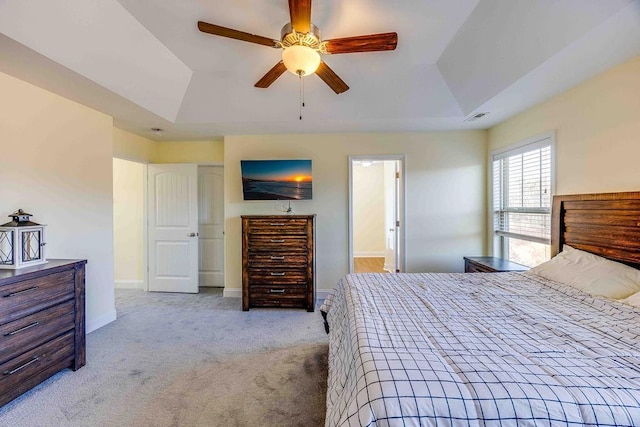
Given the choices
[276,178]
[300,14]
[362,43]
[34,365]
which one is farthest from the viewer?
[276,178]

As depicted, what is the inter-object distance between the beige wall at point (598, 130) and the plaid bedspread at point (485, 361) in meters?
1.10

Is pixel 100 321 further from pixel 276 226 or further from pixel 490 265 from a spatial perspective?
pixel 490 265

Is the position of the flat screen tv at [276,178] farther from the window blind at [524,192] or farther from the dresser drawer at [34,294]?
the window blind at [524,192]

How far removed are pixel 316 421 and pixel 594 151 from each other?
→ 10.1 ft

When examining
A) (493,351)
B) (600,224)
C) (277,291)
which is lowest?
(277,291)

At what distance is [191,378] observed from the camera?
2264mm

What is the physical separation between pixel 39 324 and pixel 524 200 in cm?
479

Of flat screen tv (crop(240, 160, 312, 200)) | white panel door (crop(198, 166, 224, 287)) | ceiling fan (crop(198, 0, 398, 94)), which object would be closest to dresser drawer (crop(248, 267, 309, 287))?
flat screen tv (crop(240, 160, 312, 200))

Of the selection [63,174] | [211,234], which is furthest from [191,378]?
Result: [211,234]

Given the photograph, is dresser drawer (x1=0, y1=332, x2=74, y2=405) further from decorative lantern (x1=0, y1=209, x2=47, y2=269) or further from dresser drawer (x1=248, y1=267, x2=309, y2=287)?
dresser drawer (x1=248, y1=267, x2=309, y2=287)

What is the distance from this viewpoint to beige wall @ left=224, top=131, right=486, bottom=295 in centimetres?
418

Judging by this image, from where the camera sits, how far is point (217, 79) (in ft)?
10.3

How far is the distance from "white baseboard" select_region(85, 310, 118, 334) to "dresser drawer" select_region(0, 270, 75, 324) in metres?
1.05

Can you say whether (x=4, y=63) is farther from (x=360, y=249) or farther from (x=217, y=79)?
(x=360, y=249)
